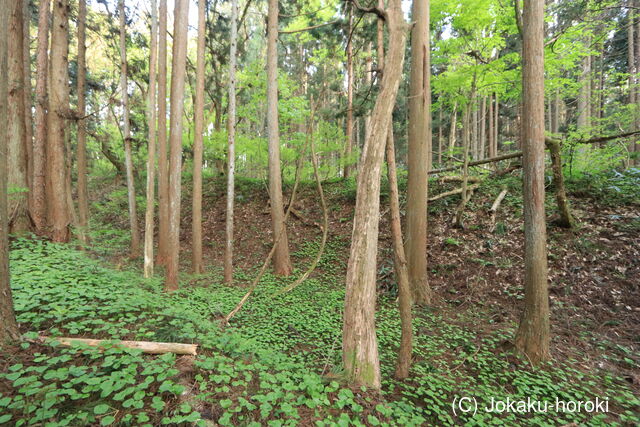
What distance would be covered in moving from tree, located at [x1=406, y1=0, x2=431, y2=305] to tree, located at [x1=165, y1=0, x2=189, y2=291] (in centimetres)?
516

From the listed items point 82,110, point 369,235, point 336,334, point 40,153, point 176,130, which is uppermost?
point 82,110

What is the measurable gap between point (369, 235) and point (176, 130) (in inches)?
234

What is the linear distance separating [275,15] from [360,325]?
313 inches

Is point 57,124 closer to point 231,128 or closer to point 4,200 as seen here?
point 231,128

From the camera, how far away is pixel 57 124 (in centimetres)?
695

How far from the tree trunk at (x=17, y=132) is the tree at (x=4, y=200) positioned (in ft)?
16.8

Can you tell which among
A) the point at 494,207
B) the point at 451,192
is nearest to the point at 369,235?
the point at 494,207

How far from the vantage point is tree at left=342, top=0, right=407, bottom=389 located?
3.22 meters

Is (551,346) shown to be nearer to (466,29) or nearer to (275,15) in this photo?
(466,29)

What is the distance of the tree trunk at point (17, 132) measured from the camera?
20.9 feet

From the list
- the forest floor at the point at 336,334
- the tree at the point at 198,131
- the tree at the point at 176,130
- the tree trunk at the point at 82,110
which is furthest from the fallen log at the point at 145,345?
the tree trunk at the point at 82,110

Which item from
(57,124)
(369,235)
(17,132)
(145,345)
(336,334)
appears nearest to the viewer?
(145,345)

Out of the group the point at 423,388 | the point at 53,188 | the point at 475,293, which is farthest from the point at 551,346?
the point at 53,188

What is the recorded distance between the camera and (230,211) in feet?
25.3
